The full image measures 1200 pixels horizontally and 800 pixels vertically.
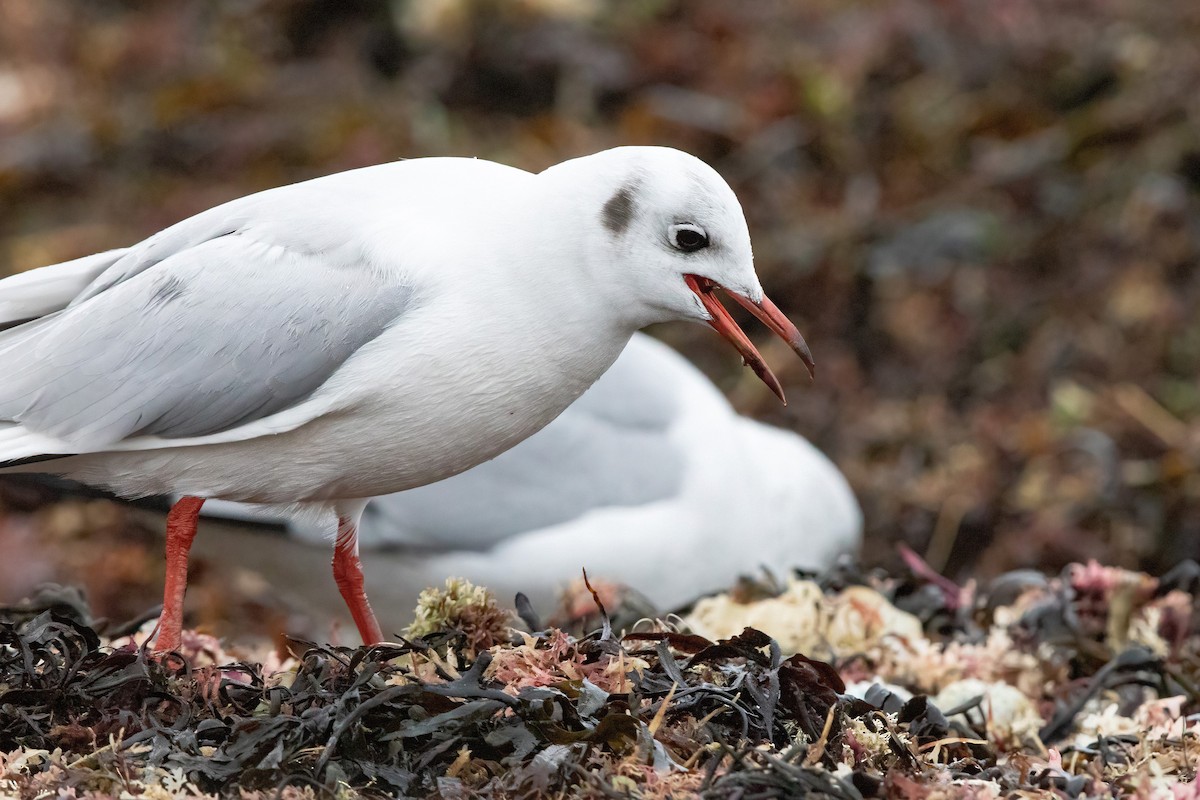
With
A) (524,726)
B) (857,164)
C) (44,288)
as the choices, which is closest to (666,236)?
(524,726)

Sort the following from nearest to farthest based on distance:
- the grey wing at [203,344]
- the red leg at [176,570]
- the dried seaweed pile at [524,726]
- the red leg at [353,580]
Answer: the dried seaweed pile at [524,726], the grey wing at [203,344], the red leg at [176,570], the red leg at [353,580]

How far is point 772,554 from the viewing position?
459 centimetres

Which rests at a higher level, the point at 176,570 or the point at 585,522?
the point at 176,570

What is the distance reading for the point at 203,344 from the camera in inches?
102

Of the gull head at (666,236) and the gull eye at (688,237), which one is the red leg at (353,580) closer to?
the gull head at (666,236)

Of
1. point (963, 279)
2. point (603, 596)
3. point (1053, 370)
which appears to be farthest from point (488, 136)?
point (603, 596)

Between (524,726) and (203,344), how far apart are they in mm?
949

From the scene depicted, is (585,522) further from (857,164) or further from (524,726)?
(857,164)

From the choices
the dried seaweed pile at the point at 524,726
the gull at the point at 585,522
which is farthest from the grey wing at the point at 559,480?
the dried seaweed pile at the point at 524,726

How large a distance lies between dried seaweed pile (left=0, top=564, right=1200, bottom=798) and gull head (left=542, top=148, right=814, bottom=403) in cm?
57

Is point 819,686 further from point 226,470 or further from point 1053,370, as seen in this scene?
point 1053,370

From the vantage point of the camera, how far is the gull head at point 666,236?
2.41 m

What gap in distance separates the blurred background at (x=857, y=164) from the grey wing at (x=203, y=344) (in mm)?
2631

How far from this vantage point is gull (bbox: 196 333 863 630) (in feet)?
13.7
